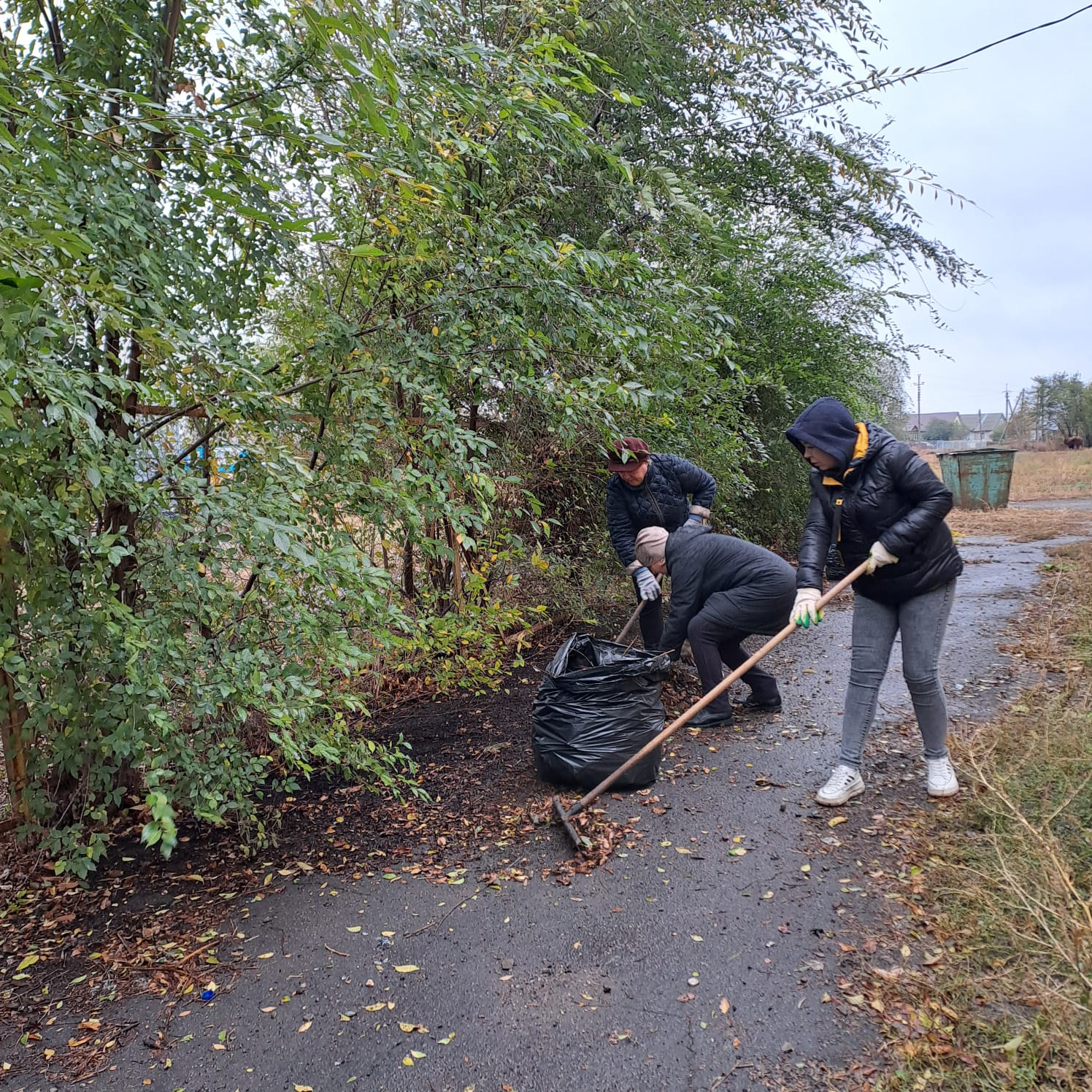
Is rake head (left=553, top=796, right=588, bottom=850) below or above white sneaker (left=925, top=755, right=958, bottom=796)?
below

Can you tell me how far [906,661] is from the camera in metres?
3.18

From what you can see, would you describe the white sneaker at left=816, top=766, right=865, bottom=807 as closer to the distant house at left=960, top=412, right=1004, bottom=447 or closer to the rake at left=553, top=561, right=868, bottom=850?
the rake at left=553, top=561, right=868, bottom=850

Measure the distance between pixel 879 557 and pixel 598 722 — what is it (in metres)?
1.40

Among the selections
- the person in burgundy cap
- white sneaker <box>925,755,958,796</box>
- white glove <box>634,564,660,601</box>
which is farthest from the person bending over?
white sneaker <box>925,755,958,796</box>

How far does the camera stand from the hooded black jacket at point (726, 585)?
14.1ft

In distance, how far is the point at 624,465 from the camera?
4.74 meters

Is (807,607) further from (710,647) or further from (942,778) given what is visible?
(710,647)

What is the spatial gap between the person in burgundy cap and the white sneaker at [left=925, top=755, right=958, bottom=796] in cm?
189

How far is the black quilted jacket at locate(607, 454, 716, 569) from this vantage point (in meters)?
4.95

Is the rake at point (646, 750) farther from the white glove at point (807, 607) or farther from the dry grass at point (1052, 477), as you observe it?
the dry grass at point (1052, 477)

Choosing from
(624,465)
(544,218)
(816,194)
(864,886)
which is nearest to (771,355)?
(816,194)

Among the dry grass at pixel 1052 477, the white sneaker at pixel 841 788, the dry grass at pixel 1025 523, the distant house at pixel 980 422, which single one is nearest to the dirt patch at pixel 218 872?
the white sneaker at pixel 841 788

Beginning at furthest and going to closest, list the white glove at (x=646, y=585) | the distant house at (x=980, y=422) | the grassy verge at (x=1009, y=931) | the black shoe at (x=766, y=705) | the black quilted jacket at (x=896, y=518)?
the distant house at (x=980, y=422) → the white glove at (x=646, y=585) → the black shoe at (x=766, y=705) → the black quilted jacket at (x=896, y=518) → the grassy verge at (x=1009, y=931)

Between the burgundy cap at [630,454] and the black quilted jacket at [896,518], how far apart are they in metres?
1.42
